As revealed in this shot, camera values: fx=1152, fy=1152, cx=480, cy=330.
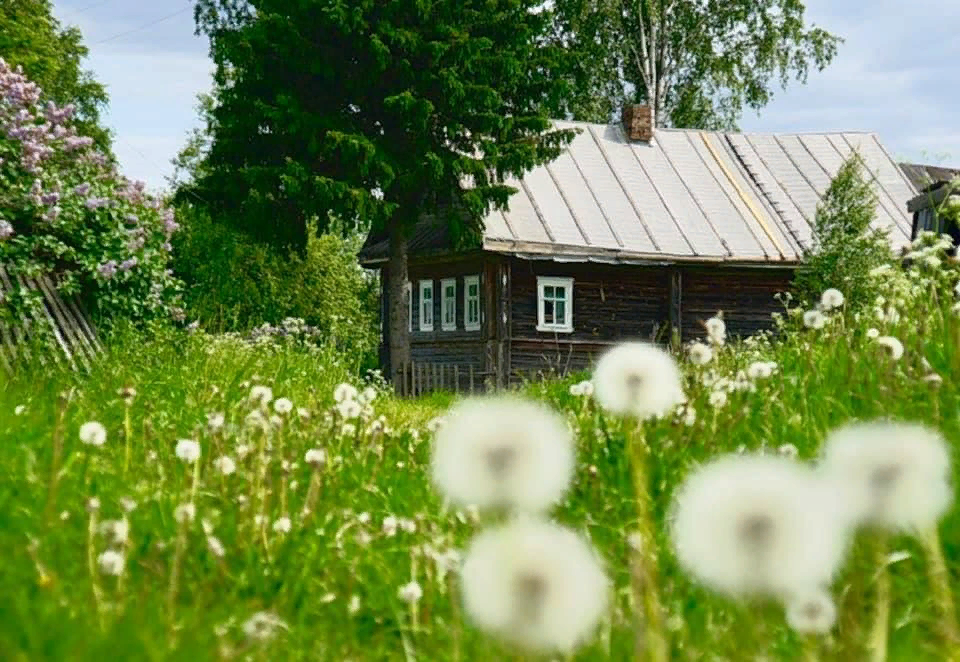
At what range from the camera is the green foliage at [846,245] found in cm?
1906

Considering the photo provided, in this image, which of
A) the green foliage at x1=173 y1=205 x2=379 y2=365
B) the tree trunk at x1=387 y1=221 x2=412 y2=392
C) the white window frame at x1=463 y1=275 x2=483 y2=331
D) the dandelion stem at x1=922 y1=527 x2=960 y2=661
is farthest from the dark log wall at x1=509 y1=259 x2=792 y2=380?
the dandelion stem at x1=922 y1=527 x2=960 y2=661

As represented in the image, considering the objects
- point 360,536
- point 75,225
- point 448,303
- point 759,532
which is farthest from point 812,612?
point 448,303

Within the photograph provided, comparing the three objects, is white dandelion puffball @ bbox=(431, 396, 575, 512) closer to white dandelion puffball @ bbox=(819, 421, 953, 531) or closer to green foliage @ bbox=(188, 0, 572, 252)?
white dandelion puffball @ bbox=(819, 421, 953, 531)

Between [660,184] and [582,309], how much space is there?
354 cm

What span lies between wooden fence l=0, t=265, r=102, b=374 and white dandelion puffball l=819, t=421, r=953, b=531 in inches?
332

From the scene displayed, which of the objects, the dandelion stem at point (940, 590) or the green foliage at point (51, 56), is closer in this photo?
the dandelion stem at point (940, 590)

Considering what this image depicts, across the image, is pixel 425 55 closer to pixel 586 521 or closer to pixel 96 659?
pixel 586 521

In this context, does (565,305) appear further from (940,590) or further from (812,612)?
(812,612)

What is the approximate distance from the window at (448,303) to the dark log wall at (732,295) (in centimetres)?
457

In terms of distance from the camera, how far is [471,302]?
22688 mm

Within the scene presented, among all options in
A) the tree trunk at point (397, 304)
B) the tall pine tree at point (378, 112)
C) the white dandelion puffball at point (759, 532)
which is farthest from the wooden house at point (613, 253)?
the white dandelion puffball at point (759, 532)

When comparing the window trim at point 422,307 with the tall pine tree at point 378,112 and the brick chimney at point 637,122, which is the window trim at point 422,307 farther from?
the brick chimney at point 637,122

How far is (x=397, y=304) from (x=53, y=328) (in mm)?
10831

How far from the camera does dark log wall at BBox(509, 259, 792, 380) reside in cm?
2177
